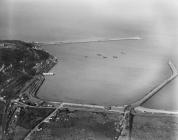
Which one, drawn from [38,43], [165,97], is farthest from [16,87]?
[38,43]

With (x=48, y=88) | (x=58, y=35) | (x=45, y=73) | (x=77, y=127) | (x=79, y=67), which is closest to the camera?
(x=77, y=127)

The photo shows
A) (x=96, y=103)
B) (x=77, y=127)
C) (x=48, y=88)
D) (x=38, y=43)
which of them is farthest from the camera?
(x=38, y=43)

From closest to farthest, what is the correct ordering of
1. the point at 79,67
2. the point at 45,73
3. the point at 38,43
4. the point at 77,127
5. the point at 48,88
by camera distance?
the point at 77,127, the point at 48,88, the point at 45,73, the point at 79,67, the point at 38,43

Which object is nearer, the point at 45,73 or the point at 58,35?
the point at 45,73

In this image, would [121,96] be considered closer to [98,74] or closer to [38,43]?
[98,74]

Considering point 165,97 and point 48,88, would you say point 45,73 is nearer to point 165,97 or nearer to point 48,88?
point 48,88

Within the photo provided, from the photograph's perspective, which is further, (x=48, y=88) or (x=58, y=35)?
(x=58, y=35)

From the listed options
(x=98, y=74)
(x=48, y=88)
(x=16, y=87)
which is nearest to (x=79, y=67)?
(x=98, y=74)

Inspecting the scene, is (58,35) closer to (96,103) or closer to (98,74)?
(98,74)

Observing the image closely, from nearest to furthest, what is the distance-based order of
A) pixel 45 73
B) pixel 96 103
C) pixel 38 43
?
pixel 96 103 → pixel 45 73 → pixel 38 43
